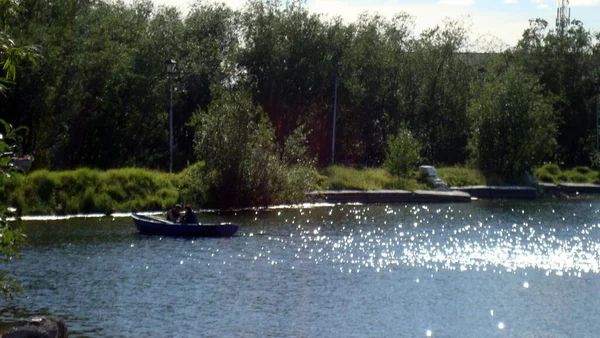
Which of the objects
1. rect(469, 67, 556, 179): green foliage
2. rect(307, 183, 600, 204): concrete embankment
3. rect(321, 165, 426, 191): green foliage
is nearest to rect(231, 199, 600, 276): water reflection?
rect(307, 183, 600, 204): concrete embankment

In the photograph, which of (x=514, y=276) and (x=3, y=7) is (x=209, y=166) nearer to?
(x=514, y=276)

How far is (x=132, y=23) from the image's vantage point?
5447 centimetres

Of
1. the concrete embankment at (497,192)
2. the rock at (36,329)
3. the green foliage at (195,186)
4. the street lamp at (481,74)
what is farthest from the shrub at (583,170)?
the rock at (36,329)

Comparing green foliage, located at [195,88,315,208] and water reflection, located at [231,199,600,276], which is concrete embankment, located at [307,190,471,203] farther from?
green foliage, located at [195,88,315,208]

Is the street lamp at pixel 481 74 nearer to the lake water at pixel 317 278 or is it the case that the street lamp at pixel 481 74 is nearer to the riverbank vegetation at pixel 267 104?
the riverbank vegetation at pixel 267 104

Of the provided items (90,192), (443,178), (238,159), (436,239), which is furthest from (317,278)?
(443,178)

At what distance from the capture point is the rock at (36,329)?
45.6 ft

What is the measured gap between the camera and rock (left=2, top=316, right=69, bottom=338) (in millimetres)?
13898

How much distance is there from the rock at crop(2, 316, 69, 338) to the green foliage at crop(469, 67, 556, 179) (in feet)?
147

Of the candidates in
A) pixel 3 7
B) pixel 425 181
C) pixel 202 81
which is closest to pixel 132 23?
pixel 202 81

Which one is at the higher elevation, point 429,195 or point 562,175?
point 562,175

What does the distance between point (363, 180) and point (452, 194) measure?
4.80 metres

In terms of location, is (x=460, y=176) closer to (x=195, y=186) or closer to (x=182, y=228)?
(x=195, y=186)

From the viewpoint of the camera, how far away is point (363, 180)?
50.5m
